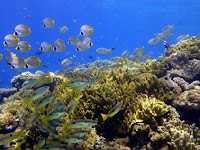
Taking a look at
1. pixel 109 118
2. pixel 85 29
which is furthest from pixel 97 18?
pixel 109 118

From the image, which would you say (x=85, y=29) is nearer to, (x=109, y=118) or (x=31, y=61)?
(x=31, y=61)

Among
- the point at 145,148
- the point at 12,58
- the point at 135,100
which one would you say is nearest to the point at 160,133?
the point at 145,148

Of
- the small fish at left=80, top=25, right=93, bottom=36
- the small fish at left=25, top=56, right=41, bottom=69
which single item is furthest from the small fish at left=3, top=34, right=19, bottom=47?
the small fish at left=80, top=25, right=93, bottom=36

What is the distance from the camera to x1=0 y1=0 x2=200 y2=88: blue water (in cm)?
6912

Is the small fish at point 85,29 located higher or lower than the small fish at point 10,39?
higher

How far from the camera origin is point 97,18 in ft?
378

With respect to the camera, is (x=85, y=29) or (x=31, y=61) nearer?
(x=31, y=61)

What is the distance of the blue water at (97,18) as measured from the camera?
6912 cm

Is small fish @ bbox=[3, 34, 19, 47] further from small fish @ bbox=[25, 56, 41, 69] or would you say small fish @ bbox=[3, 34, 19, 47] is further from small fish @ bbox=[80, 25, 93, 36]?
small fish @ bbox=[80, 25, 93, 36]

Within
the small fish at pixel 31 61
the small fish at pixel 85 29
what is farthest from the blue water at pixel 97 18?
the small fish at pixel 31 61

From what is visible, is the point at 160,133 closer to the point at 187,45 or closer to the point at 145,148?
the point at 145,148

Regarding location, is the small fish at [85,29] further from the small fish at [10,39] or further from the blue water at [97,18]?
the blue water at [97,18]

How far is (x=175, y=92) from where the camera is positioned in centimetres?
715

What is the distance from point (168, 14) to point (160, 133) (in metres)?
82.0
